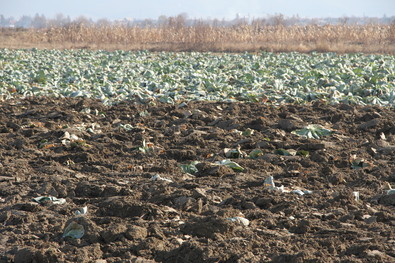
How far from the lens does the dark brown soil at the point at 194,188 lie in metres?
3.44

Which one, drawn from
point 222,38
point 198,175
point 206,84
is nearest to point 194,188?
point 198,175

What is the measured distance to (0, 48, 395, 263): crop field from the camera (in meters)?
3.50

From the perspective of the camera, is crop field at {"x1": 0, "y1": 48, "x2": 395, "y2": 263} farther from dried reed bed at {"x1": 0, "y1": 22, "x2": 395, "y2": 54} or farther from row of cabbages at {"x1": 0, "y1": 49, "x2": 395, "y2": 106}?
dried reed bed at {"x1": 0, "y1": 22, "x2": 395, "y2": 54}

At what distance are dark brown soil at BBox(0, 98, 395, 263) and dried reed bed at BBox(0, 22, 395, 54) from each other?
691 inches

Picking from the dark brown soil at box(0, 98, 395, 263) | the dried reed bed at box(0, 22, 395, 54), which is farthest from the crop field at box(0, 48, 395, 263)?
the dried reed bed at box(0, 22, 395, 54)

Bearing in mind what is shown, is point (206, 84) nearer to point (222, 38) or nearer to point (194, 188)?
point (194, 188)

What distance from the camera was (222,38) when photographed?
28.5 m

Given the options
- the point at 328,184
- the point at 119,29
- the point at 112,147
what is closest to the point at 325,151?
the point at 328,184

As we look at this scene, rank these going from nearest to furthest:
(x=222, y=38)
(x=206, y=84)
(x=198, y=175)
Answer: (x=198, y=175) < (x=206, y=84) < (x=222, y=38)

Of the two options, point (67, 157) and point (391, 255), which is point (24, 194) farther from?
point (391, 255)

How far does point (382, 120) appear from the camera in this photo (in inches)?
294

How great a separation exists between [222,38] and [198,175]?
23.9m

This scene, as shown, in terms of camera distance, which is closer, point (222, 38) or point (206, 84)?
point (206, 84)

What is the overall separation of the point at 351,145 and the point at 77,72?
9454mm
